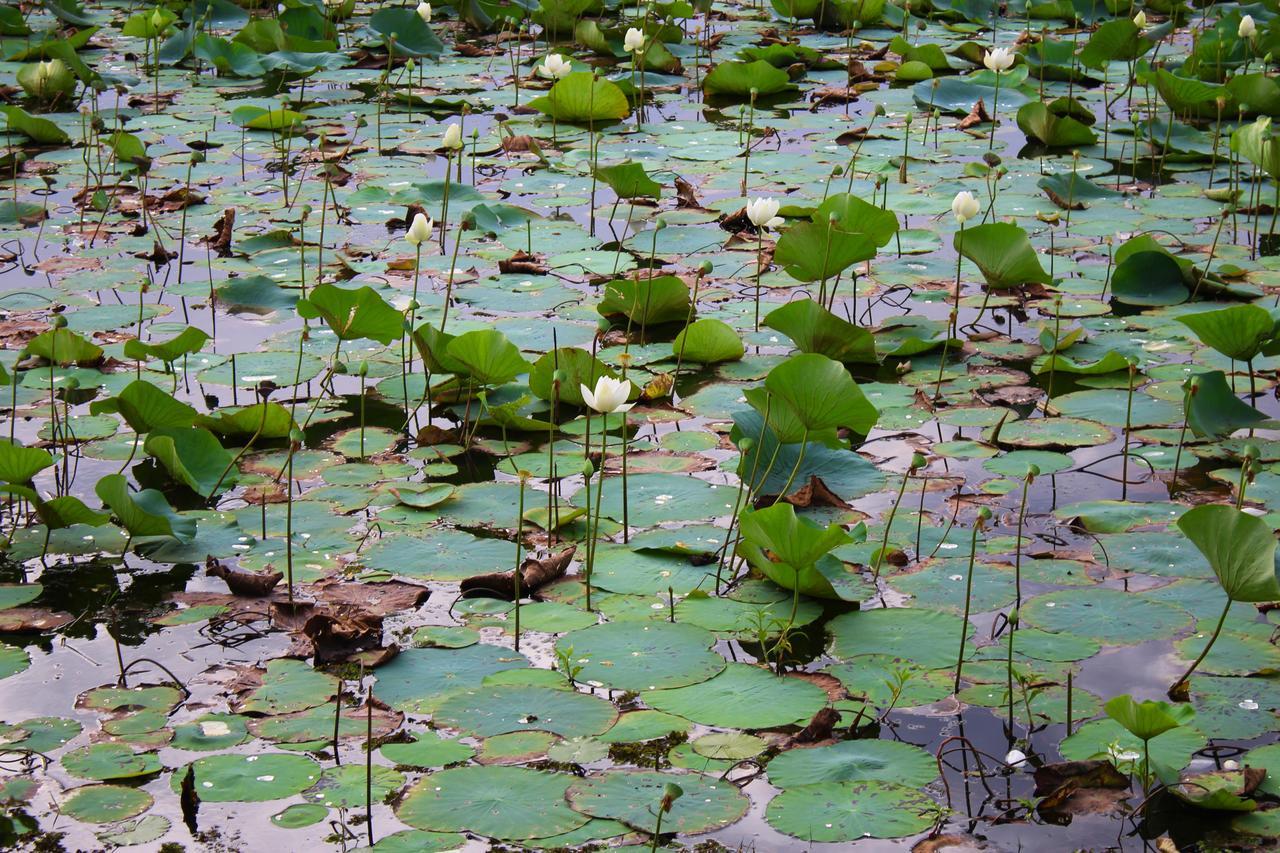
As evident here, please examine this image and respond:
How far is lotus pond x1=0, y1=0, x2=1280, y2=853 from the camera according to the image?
236 centimetres

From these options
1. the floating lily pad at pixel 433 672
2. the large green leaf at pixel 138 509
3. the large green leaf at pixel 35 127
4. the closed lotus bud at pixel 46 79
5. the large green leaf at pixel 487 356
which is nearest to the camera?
the floating lily pad at pixel 433 672

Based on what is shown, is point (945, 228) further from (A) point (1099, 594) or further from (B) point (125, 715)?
(B) point (125, 715)

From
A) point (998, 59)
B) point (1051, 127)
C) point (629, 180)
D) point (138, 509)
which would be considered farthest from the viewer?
point (998, 59)

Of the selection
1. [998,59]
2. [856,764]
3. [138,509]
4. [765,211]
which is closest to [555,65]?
[998,59]

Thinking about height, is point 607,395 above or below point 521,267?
above

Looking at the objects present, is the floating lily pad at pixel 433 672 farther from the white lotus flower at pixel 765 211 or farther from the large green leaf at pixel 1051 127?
the large green leaf at pixel 1051 127

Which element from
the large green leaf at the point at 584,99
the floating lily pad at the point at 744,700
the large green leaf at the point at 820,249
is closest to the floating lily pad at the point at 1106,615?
the floating lily pad at the point at 744,700

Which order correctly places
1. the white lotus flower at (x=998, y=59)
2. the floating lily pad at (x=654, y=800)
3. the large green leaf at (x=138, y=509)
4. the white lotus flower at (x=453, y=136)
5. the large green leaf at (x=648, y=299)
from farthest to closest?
the white lotus flower at (x=998, y=59), the white lotus flower at (x=453, y=136), the large green leaf at (x=648, y=299), the large green leaf at (x=138, y=509), the floating lily pad at (x=654, y=800)

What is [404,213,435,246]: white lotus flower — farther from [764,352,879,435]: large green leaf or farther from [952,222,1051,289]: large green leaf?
[952,222,1051,289]: large green leaf

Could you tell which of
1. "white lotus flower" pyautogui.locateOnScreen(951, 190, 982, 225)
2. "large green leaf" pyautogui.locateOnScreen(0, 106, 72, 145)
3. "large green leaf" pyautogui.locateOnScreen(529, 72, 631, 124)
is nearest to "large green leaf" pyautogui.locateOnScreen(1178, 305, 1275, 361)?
"white lotus flower" pyautogui.locateOnScreen(951, 190, 982, 225)

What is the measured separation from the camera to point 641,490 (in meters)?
3.53

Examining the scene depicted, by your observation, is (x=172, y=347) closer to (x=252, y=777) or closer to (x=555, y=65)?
(x=252, y=777)

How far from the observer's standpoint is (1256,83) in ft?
22.2

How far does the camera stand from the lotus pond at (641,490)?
7.73 feet
